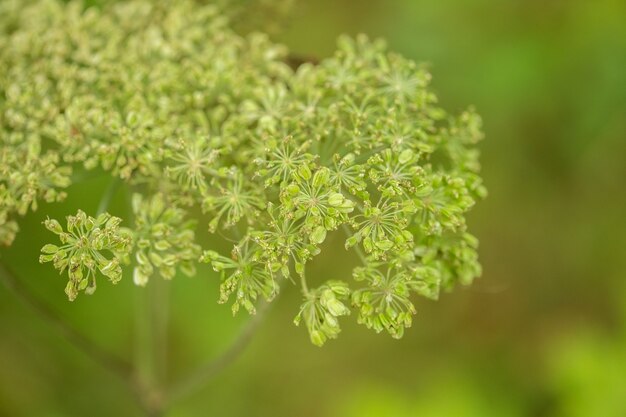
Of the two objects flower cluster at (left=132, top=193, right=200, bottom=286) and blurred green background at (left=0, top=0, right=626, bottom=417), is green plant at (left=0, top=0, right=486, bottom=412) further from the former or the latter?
blurred green background at (left=0, top=0, right=626, bottom=417)

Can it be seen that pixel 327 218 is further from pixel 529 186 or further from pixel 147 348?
pixel 529 186

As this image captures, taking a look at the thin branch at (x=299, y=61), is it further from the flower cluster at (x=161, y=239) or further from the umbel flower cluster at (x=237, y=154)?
the flower cluster at (x=161, y=239)

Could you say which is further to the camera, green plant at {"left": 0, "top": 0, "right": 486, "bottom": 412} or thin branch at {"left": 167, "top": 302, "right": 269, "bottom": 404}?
thin branch at {"left": 167, "top": 302, "right": 269, "bottom": 404}

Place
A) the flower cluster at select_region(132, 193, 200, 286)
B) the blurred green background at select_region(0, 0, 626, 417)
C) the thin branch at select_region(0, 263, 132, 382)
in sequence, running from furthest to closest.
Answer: the blurred green background at select_region(0, 0, 626, 417)
the thin branch at select_region(0, 263, 132, 382)
the flower cluster at select_region(132, 193, 200, 286)

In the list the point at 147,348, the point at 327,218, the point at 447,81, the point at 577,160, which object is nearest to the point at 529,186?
the point at 577,160

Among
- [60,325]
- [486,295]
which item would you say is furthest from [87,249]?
[486,295]

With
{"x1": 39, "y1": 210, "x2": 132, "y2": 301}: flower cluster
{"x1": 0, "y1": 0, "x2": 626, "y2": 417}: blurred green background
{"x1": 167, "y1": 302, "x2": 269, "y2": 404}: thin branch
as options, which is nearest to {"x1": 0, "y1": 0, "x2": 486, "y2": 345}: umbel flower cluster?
{"x1": 39, "y1": 210, "x2": 132, "y2": 301}: flower cluster

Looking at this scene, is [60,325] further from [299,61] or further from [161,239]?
[299,61]
